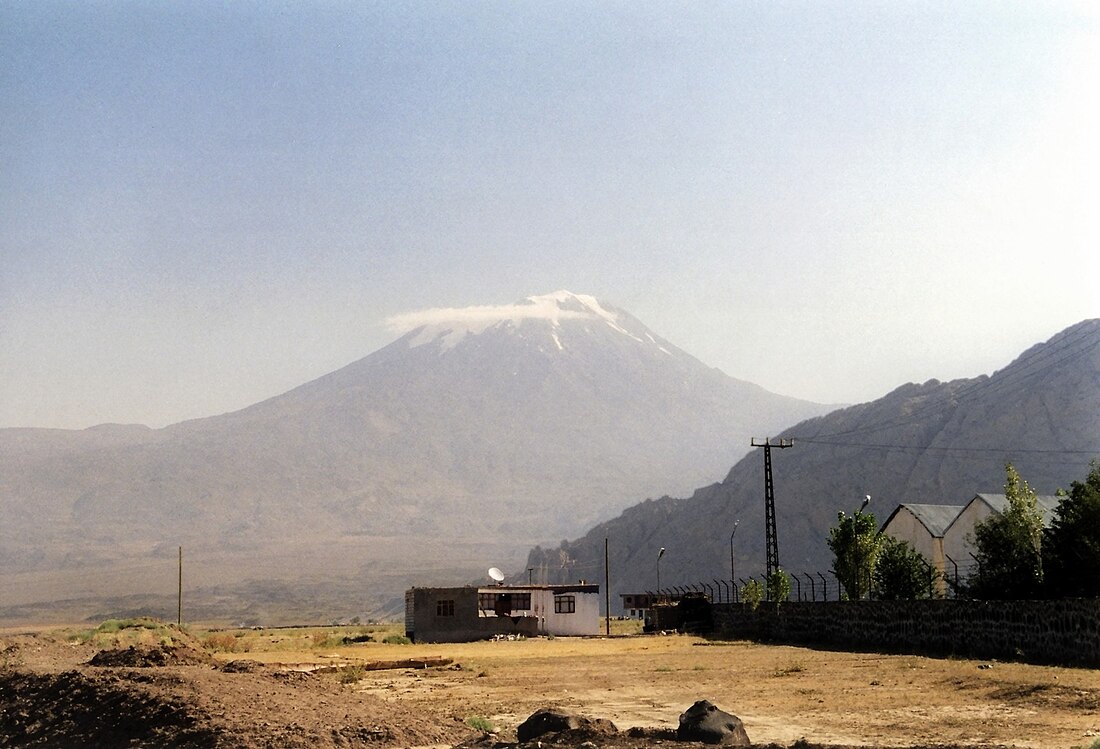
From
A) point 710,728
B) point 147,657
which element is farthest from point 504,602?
point 710,728

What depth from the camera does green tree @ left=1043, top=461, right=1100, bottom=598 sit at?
1724 inches

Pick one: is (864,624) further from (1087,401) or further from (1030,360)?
(1030,360)

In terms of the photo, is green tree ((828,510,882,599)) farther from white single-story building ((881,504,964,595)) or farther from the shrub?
white single-story building ((881,504,964,595))

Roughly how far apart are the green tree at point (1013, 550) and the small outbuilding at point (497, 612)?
32949 millimetres

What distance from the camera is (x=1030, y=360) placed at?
193625mm

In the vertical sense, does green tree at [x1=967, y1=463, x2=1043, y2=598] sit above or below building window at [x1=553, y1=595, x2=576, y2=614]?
above

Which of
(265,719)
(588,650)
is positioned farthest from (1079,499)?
(265,719)

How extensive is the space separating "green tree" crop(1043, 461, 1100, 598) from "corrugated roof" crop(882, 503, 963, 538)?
102 ft

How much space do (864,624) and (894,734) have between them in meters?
29.8

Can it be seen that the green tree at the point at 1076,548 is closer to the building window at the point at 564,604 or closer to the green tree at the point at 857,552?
the green tree at the point at 857,552

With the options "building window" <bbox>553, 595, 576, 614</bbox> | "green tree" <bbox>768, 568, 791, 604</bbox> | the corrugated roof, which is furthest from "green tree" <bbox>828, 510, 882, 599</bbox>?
"building window" <bbox>553, 595, 576, 614</bbox>

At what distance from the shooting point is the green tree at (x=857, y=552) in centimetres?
5897

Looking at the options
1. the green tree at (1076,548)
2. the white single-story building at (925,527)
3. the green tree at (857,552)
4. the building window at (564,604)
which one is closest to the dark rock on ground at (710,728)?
the green tree at (1076,548)

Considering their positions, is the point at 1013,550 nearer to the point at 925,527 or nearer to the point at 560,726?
the point at 925,527
